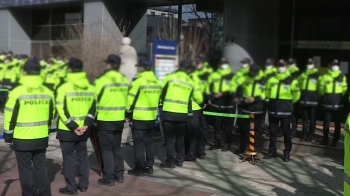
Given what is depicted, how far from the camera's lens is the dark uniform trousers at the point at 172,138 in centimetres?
847

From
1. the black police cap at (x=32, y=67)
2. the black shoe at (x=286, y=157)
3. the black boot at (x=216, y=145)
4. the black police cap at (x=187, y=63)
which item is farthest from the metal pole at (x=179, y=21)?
the black boot at (x=216, y=145)

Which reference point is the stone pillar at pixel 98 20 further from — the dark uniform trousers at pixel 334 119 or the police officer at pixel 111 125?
the dark uniform trousers at pixel 334 119

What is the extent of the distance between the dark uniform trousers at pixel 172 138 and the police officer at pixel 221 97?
69 centimetres

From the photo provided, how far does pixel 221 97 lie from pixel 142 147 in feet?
5.35

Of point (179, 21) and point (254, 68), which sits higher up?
point (179, 21)

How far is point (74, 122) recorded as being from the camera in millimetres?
6410

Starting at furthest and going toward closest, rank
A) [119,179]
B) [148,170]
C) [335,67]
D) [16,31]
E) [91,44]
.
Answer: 1. [148,170]
2. [119,179]
3. [335,67]
4. [16,31]
5. [91,44]

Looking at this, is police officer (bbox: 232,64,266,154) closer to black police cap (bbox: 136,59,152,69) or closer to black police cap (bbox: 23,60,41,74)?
black police cap (bbox: 136,59,152,69)

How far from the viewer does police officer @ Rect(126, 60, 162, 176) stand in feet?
24.3

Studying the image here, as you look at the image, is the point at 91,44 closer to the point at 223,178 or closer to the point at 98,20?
the point at 98,20

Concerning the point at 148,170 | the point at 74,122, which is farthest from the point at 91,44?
the point at 148,170

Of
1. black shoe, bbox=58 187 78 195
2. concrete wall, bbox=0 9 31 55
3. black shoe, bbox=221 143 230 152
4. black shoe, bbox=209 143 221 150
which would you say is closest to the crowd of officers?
black shoe, bbox=58 187 78 195

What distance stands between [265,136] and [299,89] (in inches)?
126

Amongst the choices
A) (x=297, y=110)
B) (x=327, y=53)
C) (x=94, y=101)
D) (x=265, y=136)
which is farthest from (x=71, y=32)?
(x=265, y=136)
